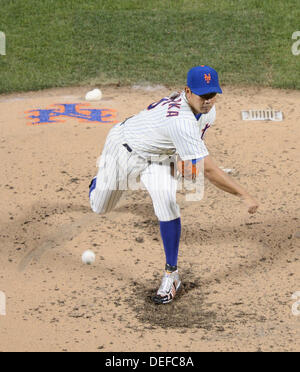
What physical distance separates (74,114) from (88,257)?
3504 mm

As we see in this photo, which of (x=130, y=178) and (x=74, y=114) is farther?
(x=74, y=114)

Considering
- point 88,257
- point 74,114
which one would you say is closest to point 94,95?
point 74,114

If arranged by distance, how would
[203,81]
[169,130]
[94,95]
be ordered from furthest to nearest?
[94,95]
[169,130]
[203,81]

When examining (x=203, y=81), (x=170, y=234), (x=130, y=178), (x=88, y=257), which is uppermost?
(x=203, y=81)

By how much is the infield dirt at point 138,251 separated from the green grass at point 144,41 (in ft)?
4.29

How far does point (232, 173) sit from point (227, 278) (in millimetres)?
2022

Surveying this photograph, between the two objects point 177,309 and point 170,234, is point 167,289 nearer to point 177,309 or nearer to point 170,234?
point 177,309

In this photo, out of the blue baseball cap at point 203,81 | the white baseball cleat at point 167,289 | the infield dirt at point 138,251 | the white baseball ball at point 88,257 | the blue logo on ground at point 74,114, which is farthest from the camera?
the blue logo on ground at point 74,114

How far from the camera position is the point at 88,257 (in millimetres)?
6637

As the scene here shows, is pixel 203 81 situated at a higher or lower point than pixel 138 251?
higher

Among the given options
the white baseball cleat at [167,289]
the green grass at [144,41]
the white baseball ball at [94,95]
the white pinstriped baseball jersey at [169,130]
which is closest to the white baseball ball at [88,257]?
the white baseball cleat at [167,289]

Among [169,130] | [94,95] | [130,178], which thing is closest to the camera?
[169,130]

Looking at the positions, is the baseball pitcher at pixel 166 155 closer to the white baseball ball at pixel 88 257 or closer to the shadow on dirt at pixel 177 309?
the shadow on dirt at pixel 177 309

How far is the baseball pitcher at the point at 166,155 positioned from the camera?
5605 millimetres
